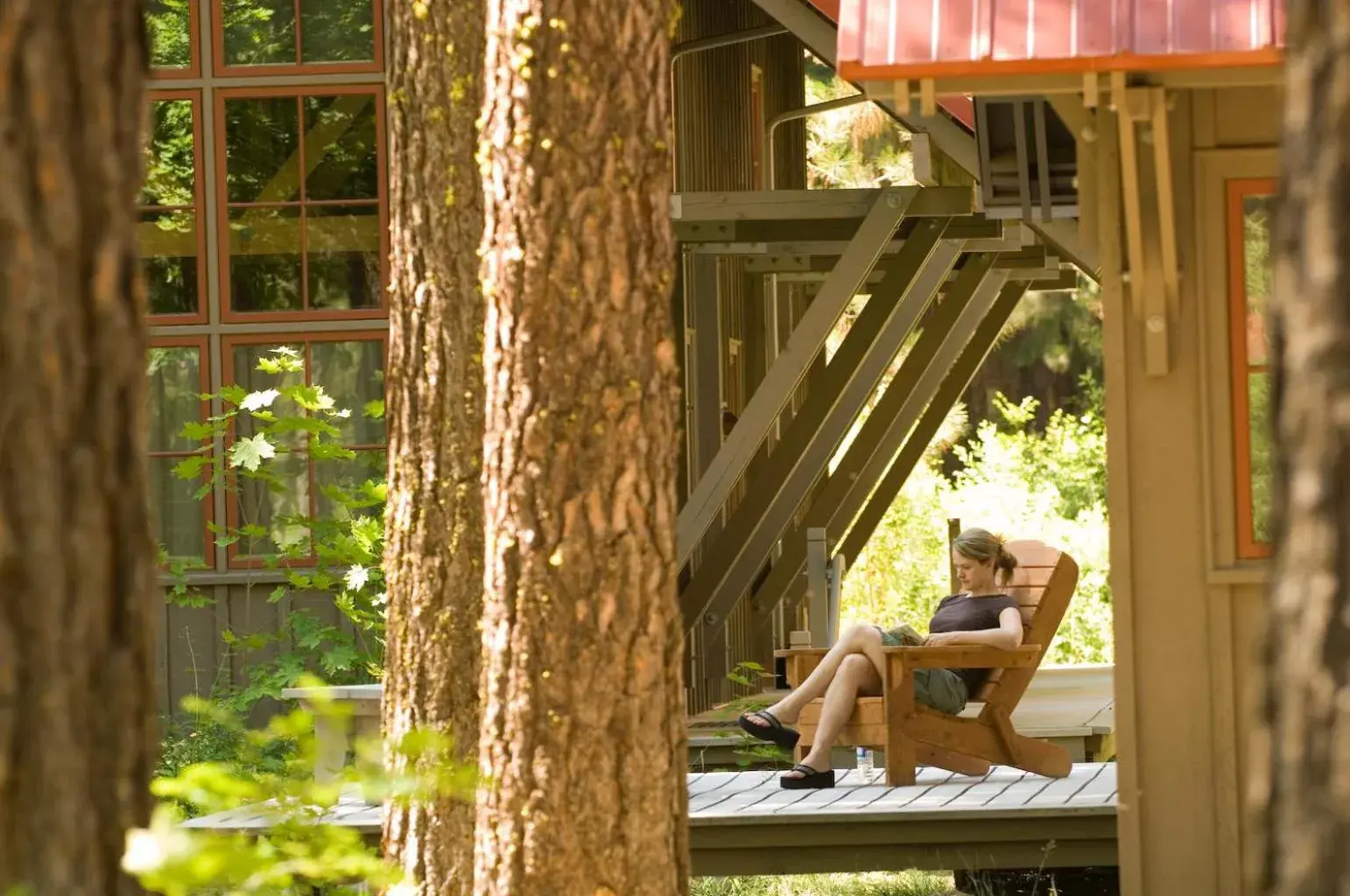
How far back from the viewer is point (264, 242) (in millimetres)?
10469

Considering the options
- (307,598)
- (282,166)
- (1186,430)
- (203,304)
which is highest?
(282,166)

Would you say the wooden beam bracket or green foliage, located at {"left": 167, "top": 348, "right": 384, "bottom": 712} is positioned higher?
the wooden beam bracket

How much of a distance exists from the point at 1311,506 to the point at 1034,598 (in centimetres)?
657

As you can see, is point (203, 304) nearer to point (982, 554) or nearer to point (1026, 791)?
point (982, 554)

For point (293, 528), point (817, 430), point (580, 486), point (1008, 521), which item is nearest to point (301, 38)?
point (293, 528)

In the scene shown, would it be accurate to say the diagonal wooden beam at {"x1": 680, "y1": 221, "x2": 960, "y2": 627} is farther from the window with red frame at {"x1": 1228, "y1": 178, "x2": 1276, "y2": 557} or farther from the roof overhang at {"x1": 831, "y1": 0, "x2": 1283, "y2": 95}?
the roof overhang at {"x1": 831, "y1": 0, "x2": 1283, "y2": 95}

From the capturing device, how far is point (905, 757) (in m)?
7.68

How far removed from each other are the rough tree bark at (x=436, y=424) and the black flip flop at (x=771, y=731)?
9.07 ft

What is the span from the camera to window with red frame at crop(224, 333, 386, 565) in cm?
1038

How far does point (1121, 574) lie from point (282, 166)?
20.8 feet

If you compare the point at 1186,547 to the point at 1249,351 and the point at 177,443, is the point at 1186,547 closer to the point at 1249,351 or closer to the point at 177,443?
the point at 1249,351

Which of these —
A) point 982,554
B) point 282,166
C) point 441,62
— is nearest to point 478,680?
point 441,62

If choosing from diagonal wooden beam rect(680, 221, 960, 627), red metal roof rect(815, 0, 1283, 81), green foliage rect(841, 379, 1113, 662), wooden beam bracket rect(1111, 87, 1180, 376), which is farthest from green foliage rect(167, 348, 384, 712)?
green foliage rect(841, 379, 1113, 662)

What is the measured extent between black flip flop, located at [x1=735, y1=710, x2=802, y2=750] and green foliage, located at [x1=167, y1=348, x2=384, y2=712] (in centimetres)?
229
